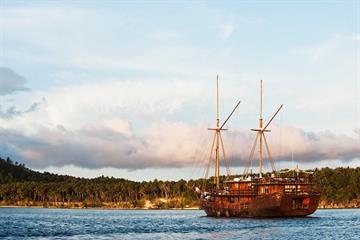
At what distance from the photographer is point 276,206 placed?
128500mm

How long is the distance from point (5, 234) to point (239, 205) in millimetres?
54845

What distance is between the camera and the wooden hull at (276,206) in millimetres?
128750

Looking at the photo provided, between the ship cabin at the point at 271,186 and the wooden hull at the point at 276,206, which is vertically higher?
the ship cabin at the point at 271,186

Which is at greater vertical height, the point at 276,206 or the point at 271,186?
the point at 271,186

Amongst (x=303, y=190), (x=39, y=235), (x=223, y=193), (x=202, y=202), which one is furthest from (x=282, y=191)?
(x=39, y=235)

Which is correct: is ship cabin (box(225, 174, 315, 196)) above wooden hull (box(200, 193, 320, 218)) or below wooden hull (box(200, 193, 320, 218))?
above

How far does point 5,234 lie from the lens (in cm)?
9450

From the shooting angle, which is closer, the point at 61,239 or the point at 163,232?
the point at 61,239

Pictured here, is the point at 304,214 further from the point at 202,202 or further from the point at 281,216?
the point at 202,202

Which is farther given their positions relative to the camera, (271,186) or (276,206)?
(271,186)

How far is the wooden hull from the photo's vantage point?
129 meters

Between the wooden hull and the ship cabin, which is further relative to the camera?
the ship cabin

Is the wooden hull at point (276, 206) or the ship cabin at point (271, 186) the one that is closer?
the wooden hull at point (276, 206)

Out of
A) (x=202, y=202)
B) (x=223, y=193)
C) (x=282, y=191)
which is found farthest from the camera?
(x=202, y=202)
